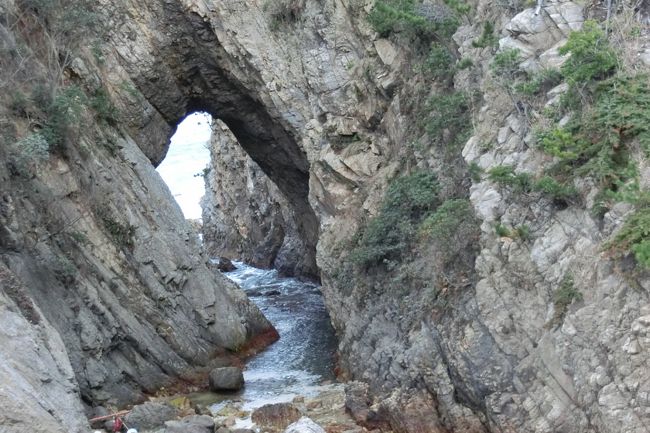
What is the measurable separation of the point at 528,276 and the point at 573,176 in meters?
1.84

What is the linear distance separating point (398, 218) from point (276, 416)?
5292 mm

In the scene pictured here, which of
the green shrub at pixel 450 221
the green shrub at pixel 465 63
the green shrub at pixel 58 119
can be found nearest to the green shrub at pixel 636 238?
the green shrub at pixel 450 221

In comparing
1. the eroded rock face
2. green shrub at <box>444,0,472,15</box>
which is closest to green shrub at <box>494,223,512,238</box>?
green shrub at <box>444,0,472,15</box>

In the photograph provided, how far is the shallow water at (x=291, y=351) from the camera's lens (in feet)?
61.1

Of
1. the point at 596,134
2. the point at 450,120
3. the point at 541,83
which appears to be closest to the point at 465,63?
the point at 450,120

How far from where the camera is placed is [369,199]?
20.2 metres

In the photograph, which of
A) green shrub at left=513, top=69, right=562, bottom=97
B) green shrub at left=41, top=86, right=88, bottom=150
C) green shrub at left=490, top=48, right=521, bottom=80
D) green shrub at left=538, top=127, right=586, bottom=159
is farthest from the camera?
green shrub at left=41, top=86, right=88, bottom=150

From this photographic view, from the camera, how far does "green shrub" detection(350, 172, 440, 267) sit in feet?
56.6

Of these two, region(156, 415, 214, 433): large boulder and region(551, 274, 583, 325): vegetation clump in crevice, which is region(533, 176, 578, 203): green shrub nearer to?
region(551, 274, 583, 325): vegetation clump in crevice

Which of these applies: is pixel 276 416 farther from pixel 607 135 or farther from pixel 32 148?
pixel 607 135

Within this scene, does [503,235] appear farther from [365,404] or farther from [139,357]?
[139,357]

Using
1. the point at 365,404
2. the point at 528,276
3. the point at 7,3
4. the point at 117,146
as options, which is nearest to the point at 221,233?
the point at 117,146

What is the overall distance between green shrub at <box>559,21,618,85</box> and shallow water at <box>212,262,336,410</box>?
927 cm

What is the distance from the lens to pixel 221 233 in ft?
157
